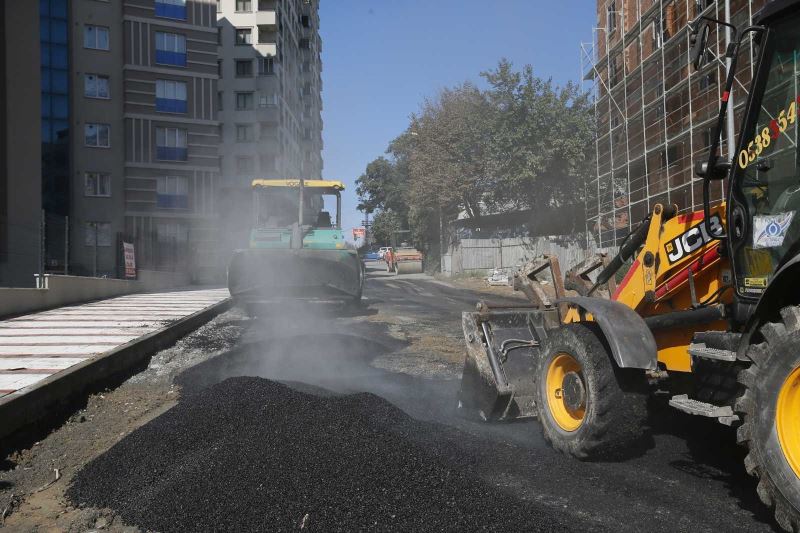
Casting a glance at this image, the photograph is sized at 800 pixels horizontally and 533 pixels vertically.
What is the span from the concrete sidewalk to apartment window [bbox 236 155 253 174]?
31.9 meters

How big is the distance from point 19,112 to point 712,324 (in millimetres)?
17758

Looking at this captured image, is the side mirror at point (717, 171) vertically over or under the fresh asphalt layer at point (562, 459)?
over

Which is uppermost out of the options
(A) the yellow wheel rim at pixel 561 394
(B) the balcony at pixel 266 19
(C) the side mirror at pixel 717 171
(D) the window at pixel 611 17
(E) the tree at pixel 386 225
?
(B) the balcony at pixel 266 19

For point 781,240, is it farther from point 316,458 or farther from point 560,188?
point 560,188

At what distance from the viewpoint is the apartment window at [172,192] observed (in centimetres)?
3341

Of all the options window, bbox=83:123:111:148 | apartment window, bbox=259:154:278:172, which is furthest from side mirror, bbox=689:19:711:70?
apartment window, bbox=259:154:278:172

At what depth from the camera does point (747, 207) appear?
3.32 m

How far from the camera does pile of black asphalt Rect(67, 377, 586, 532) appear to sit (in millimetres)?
3154

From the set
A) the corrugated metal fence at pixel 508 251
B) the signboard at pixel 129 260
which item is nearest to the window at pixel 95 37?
the signboard at pixel 129 260

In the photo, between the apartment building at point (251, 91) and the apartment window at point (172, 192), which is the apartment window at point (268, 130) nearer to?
the apartment building at point (251, 91)

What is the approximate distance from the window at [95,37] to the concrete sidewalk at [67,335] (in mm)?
23245

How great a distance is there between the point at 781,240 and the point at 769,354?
671 mm

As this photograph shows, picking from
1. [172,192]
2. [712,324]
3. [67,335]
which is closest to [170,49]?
[172,192]

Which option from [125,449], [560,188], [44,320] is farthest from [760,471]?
[560,188]
